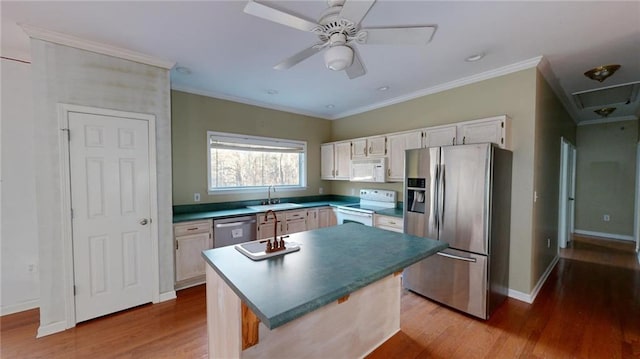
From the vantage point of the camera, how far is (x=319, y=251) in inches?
69.9

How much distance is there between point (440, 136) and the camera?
130 inches

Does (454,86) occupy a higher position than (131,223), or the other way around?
(454,86)

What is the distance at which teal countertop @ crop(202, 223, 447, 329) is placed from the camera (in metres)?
1.11

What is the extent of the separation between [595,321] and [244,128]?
4882 millimetres

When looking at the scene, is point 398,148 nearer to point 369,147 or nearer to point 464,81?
point 369,147

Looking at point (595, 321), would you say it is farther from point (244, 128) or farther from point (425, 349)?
point (244, 128)

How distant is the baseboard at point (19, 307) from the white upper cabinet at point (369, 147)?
443 cm

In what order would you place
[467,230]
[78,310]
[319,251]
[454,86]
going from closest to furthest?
1. [319,251]
2. [78,310]
3. [467,230]
4. [454,86]

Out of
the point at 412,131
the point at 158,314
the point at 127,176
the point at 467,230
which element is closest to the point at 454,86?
the point at 412,131

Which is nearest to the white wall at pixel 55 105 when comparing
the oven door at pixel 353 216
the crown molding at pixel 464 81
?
the oven door at pixel 353 216

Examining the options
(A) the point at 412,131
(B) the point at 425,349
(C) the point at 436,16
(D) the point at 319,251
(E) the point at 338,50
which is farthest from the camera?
(A) the point at 412,131

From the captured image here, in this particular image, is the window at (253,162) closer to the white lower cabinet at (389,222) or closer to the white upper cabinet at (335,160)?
the white upper cabinet at (335,160)

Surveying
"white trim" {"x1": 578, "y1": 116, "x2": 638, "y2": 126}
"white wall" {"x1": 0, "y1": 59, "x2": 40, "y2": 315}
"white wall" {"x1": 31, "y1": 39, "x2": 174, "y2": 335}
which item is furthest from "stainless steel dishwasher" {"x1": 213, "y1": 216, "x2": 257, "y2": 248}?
"white trim" {"x1": 578, "y1": 116, "x2": 638, "y2": 126}

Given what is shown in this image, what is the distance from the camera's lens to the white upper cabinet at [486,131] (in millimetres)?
2797
